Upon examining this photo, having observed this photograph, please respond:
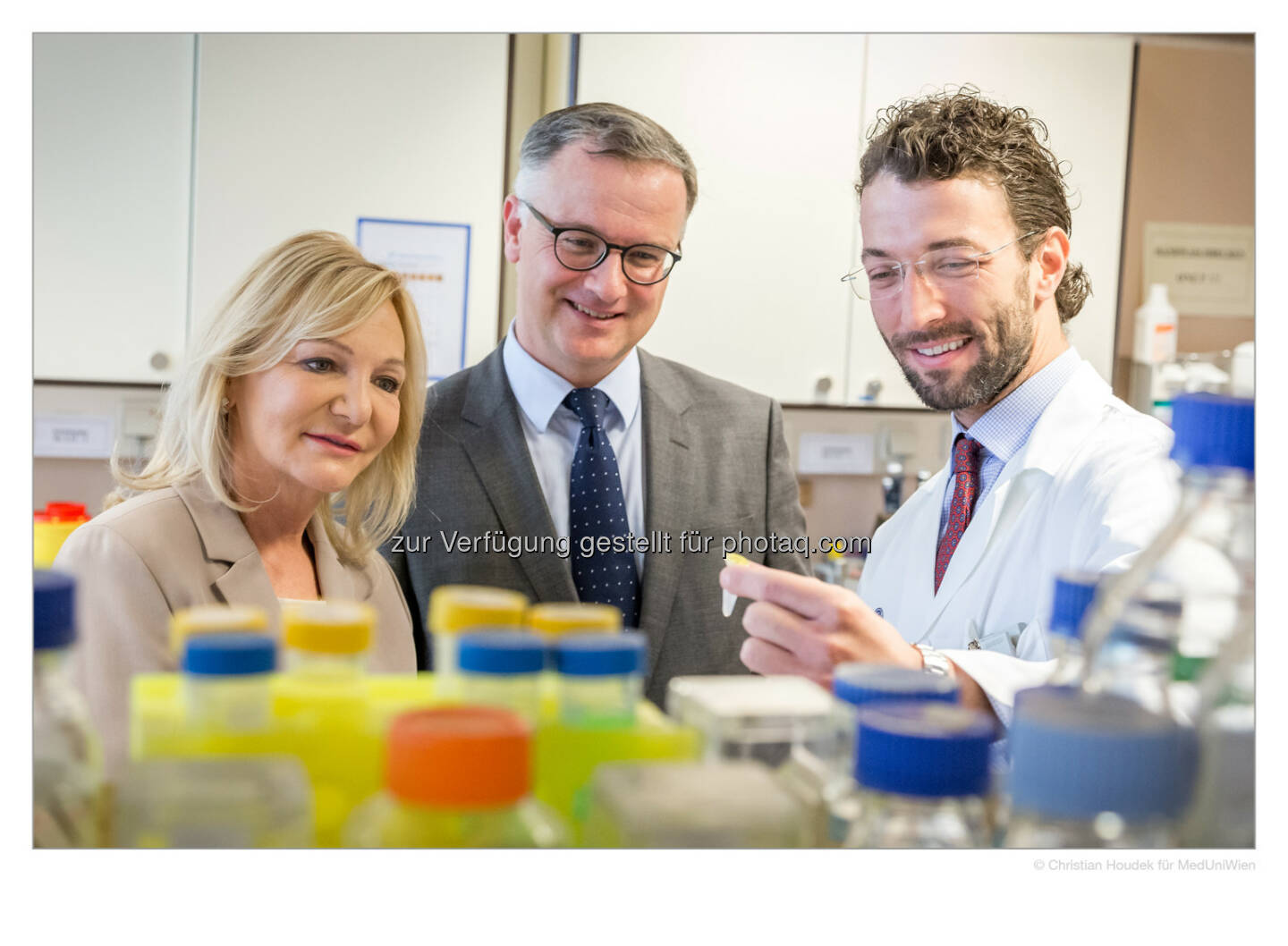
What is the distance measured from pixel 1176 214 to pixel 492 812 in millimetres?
1057

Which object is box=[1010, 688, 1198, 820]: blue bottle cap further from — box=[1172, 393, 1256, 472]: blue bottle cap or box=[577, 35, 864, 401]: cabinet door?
box=[577, 35, 864, 401]: cabinet door

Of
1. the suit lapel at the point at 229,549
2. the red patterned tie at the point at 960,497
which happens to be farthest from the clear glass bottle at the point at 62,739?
the red patterned tie at the point at 960,497

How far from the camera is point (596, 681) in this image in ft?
2.09

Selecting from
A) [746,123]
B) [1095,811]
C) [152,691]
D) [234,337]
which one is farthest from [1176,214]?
[152,691]

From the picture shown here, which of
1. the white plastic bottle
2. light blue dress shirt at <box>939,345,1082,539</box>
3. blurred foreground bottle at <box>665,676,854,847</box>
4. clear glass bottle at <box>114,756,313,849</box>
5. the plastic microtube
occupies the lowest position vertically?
clear glass bottle at <box>114,756,313,849</box>

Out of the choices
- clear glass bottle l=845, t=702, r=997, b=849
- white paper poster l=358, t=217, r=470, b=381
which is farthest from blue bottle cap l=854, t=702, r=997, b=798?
white paper poster l=358, t=217, r=470, b=381

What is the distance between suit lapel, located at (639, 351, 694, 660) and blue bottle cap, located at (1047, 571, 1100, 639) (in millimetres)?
385

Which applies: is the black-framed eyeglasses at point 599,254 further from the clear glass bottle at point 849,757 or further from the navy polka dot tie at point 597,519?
the clear glass bottle at point 849,757

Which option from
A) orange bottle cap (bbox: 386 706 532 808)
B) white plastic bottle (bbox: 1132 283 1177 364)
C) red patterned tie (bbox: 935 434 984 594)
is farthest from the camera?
white plastic bottle (bbox: 1132 283 1177 364)

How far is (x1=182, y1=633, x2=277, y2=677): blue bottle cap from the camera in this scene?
0.58m

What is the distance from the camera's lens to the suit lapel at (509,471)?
998 mm

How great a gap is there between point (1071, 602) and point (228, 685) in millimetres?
502

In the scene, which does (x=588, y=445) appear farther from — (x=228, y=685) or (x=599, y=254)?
(x=228, y=685)
